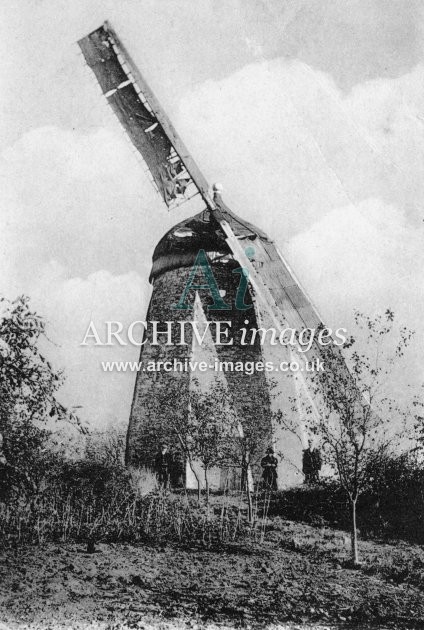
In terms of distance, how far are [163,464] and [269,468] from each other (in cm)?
221

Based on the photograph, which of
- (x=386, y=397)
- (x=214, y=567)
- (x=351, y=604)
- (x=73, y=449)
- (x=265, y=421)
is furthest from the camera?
(x=73, y=449)

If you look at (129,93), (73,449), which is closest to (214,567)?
(73,449)

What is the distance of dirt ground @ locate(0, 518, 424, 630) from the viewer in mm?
5711

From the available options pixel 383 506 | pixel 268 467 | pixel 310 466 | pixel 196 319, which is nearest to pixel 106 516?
pixel 268 467

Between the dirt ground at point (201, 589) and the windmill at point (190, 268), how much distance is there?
356cm

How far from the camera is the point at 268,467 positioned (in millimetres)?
11305

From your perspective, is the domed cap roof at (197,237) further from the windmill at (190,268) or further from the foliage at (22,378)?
the foliage at (22,378)

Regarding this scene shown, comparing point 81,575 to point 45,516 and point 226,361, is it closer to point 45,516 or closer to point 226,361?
point 45,516

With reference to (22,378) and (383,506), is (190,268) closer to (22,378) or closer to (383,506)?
(383,506)

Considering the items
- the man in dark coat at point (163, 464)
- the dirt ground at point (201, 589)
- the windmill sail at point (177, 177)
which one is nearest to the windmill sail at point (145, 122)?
the windmill sail at point (177, 177)

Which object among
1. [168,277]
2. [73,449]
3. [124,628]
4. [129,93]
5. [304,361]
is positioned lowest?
[124,628]

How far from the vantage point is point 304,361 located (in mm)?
9969

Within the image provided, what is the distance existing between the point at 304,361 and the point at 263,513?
305 centimetres

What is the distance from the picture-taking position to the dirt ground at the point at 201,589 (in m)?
5.71
